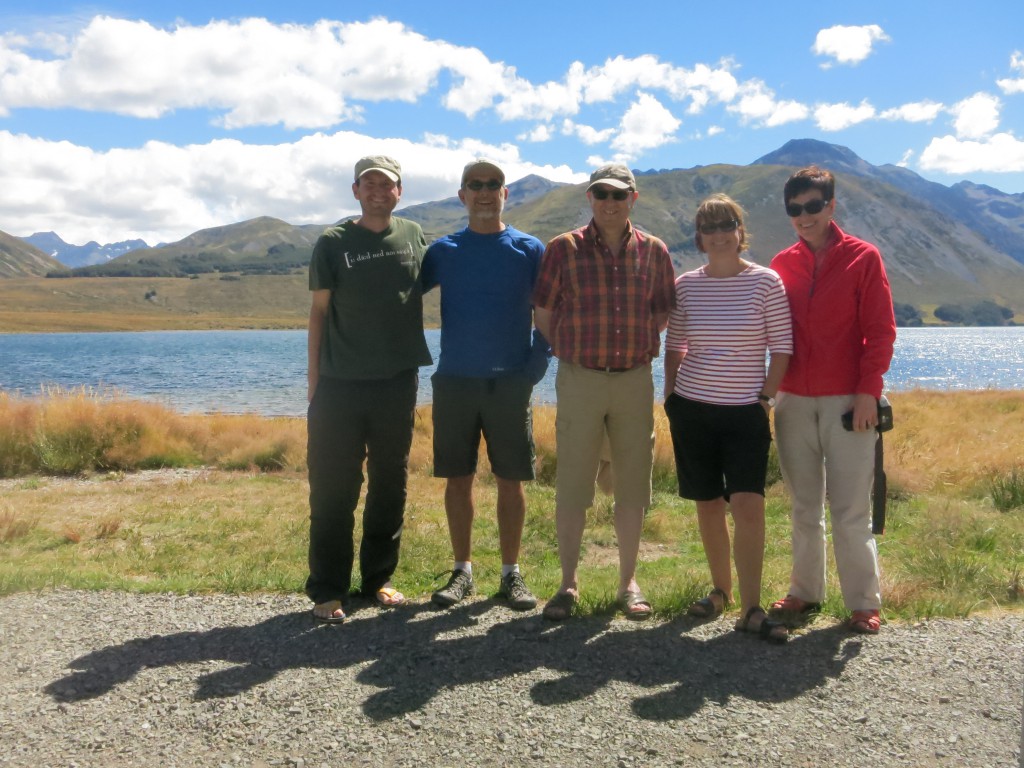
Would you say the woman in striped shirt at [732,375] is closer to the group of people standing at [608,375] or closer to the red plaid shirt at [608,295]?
the group of people standing at [608,375]

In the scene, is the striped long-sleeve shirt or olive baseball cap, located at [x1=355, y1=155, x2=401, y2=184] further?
olive baseball cap, located at [x1=355, y1=155, x2=401, y2=184]

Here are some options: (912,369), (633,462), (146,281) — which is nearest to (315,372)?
(633,462)

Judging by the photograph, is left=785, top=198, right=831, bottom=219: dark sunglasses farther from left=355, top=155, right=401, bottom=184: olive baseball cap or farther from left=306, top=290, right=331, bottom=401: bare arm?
left=306, top=290, right=331, bottom=401: bare arm

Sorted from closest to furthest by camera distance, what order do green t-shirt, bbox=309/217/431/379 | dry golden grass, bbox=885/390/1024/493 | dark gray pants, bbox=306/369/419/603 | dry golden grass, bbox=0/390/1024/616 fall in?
green t-shirt, bbox=309/217/431/379 → dark gray pants, bbox=306/369/419/603 → dry golden grass, bbox=0/390/1024/616 → dry golden grass, bbox=885/390/1024/493

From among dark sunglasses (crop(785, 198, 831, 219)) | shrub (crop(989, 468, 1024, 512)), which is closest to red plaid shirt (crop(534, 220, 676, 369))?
dark sunglasses (crop(785, 198, 831, 219))

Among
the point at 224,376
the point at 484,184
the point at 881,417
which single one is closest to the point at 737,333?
the point at 881,417

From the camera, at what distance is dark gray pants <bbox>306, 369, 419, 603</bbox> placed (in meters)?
4.70

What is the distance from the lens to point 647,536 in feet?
23.8

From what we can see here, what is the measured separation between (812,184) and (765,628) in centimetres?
234

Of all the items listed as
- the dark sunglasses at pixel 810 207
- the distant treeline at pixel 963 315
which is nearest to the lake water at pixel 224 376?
the dark sunglasses at pixel 810 207

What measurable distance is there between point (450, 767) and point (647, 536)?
461 cm

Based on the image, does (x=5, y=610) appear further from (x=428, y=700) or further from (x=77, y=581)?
(x=428, y=700)

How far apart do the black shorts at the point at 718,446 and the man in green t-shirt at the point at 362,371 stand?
5.28 ft

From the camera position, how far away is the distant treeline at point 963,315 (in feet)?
589
